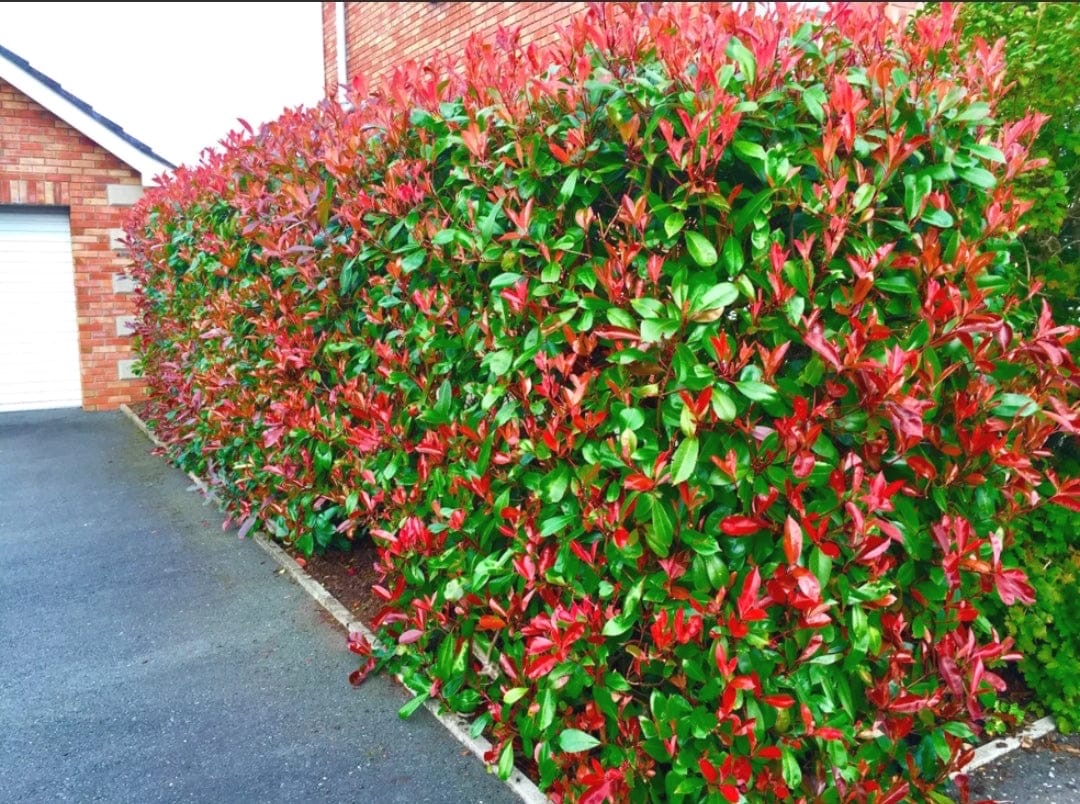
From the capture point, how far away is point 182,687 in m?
3.37

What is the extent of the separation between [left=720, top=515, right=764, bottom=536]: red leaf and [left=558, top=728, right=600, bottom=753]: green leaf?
84 centimetres

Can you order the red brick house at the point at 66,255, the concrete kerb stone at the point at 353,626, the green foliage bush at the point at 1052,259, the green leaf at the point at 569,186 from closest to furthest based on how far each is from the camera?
the green leaf at the point at 569,186 → the concrete kerb stone at the point at 353,626 → the green foliage bush at the point at 1052,259 → the red brick house at the point at 66,255

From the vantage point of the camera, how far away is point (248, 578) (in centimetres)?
453

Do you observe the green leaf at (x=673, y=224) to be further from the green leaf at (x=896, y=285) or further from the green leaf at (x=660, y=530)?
the green leaf at (x=660, y=530)

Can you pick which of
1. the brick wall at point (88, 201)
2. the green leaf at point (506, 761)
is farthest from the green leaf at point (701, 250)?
the brick wall at point (88, 201)

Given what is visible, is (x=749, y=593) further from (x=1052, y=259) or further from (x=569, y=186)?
(x=1052, y=259)

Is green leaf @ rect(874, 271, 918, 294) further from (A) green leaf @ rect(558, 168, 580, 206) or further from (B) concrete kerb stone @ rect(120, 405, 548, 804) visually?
(B) concrete kerb stone @ rect(120, 405, 548, 804)

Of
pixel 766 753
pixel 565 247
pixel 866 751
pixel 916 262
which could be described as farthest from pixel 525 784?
pixel 916 262

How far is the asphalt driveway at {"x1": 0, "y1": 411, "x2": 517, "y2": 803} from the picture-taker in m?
2.72

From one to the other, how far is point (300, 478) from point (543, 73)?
2.73 meters

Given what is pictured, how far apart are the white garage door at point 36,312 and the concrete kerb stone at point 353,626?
527 centimetres

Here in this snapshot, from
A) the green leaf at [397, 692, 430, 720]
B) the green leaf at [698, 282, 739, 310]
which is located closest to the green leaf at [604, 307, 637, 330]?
the green leaf at [698, 282, 739, 310]

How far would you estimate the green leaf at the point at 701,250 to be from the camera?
2121 millimetres

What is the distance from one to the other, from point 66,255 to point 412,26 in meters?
5.71
